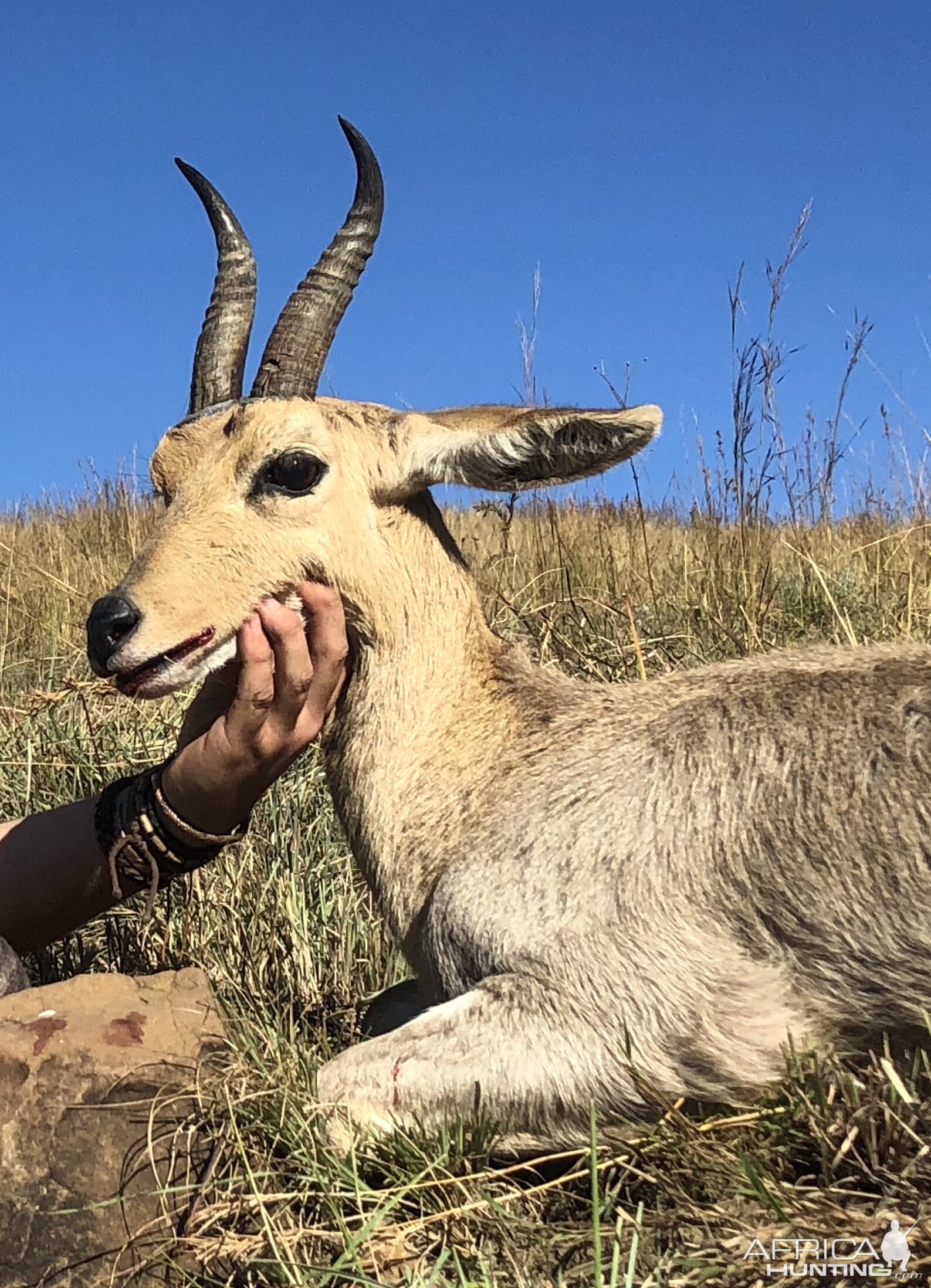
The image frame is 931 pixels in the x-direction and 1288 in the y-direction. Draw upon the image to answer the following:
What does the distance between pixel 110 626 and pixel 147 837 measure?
100cm

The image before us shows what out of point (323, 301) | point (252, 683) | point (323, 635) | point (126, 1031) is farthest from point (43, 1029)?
point (323, 301)

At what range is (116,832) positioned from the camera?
396 cm

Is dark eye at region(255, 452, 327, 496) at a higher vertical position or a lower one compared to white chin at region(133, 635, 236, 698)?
higher

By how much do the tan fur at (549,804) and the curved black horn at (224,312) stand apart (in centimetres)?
45

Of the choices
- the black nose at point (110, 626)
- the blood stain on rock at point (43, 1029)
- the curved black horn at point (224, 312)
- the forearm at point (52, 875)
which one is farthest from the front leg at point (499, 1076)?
the curved black horn at point (224, 312)

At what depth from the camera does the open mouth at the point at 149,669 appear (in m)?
3.20

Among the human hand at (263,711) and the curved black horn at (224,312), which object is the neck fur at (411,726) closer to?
the human hand at (263,711)

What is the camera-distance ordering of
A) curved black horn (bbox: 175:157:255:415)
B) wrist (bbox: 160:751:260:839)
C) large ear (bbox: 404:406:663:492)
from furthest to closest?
1. curved black horn (bbox: 175:157:255:415)
2. wrist (bbox: 160:751:260:839)
3. large ear (bbox: 404:406:663:492)

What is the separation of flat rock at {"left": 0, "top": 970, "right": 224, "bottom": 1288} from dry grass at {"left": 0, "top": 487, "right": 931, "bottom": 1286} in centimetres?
8

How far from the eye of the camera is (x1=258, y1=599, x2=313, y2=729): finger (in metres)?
3.33

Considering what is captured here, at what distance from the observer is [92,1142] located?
273 cm

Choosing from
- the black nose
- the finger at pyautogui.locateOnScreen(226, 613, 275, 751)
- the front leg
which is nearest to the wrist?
the finger at pyautogui.locateOnScreen(226, 613, 275, 751)

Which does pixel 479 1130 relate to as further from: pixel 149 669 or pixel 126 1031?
pixel 149 669

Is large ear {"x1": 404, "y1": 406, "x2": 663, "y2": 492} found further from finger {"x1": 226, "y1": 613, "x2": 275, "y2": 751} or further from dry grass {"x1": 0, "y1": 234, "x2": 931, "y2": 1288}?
dry grass {"x1": 0, "y1": 234, "x2": 931, "y2": 1288}
